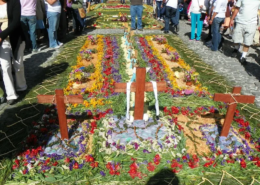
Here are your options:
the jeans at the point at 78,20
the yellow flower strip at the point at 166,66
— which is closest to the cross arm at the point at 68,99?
the yellow flower strip at the point at 166,66

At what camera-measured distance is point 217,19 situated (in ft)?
27.3

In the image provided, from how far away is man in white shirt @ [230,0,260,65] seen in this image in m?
6.98

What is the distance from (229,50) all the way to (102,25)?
712cm

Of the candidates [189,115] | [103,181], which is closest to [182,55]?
[189,115]

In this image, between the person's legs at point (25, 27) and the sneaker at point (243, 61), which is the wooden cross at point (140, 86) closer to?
the sneaker at point (243, 61)

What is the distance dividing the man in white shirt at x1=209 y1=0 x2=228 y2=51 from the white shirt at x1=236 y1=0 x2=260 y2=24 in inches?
40.0

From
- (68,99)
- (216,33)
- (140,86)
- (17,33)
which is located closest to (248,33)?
(216,33)

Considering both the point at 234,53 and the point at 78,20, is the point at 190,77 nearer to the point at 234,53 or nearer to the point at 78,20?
the point at 234,53

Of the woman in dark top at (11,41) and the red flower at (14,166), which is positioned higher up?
the woman in dark top at (11,41)

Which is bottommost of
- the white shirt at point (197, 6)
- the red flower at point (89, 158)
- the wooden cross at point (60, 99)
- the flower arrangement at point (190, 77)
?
the red flower at point (89, 158)

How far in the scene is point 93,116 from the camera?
181 inches

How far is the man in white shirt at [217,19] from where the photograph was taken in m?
8.16

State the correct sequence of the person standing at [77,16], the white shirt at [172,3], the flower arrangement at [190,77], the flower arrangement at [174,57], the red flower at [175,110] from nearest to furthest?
the red flower at [175,110] → the flower arrangement at [190,77] → the flower arrangement at [174,57] → the person standing at [77,16] → the white shirt at [172,3]

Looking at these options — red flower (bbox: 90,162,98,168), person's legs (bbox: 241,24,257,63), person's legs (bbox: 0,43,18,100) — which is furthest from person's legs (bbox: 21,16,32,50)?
person's legs (bbox: 241,24,257,63)
